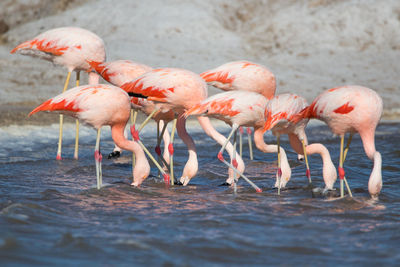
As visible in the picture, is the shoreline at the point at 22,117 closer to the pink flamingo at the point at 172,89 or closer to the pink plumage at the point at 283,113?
the pink flamingo at the point at 172,89

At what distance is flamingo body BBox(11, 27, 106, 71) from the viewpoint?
19.0 ft

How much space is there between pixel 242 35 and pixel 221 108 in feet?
28.7

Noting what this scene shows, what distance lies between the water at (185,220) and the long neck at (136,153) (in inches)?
4.4

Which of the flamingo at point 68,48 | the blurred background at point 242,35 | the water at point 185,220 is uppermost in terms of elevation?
the blurred background at point 242,35

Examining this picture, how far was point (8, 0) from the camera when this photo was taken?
45.1 ft

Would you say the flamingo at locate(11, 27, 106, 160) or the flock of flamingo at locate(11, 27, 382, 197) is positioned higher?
the flamingo at locate(11, 27, 106, 160)

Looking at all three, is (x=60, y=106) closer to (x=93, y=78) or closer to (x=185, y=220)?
(x=185, y=220)

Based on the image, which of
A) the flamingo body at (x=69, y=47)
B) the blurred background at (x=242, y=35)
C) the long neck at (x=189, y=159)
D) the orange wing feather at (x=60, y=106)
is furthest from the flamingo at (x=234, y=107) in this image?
the blurred background at (x=242, y=35)

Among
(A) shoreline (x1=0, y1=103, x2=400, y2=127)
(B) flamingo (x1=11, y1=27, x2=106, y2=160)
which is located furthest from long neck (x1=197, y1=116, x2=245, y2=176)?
(A) shoreline (x1=0, y1=103, x2=400, y2=127)

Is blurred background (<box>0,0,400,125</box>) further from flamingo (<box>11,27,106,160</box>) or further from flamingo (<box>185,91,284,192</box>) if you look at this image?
flamingo (<box>185,91,284,192</box>)

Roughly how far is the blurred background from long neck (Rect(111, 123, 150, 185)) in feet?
19.4

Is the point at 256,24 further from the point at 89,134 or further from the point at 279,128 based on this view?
the point at 279,128

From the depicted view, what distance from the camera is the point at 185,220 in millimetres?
3570

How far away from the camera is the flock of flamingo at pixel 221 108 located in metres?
4.34
